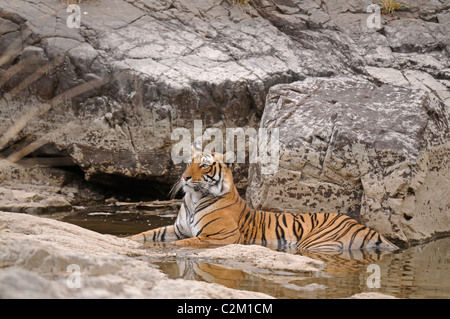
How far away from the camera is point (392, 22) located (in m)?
11.1

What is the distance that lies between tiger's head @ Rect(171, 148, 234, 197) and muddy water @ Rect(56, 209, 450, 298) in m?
1.26

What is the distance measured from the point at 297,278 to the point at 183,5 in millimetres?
7097

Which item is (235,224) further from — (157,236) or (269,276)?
(269,276)

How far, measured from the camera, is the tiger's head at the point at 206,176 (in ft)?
21.4

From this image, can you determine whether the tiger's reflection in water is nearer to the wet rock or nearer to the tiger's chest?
the wet rock

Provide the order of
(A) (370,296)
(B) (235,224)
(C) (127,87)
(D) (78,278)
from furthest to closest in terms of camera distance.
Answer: (C) (127,87)
(B) (235,224)
(A) (370,296)
(D) (78,278)

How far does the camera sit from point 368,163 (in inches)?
261

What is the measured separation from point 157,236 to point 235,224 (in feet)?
2.73

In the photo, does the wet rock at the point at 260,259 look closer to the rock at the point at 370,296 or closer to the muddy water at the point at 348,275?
the muddy water at the point at 348,275

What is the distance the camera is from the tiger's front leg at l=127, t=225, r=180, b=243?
6315 millimetres

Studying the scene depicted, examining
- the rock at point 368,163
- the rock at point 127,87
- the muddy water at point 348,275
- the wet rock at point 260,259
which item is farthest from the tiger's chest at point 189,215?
the rock at point 127,87
